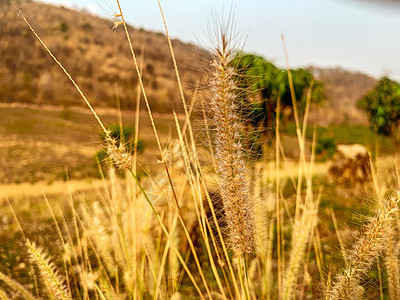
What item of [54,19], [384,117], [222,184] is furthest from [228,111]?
[54,19]

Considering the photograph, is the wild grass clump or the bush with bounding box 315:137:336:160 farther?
the bush with bounding box 315:137:336:160

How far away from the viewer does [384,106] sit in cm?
813

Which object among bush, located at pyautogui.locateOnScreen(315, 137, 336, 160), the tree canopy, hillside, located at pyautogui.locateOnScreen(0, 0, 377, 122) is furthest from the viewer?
hillside, located at pyautogui.locateOnScreen(0, 0, 377, 122)

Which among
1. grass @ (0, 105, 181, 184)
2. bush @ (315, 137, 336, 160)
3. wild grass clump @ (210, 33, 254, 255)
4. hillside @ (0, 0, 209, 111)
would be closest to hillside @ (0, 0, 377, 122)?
hillside @ (0, 0, 209, 111)

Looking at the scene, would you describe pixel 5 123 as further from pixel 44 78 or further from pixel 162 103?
pixel 162 103

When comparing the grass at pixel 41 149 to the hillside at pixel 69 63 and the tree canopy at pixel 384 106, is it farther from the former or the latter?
the tree canopy at pixel 384 106

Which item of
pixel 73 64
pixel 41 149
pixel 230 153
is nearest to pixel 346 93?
pixel 73 64

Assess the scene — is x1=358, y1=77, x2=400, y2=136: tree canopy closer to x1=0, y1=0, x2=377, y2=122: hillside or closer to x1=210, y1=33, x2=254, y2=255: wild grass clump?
x1=0, y1=0, x2=377, y2=122: hillside

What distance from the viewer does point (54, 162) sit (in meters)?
7.41

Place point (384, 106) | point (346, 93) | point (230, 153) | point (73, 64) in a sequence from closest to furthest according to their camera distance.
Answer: point (230, 153) → point (384, 106) → point (73, 64) → point (346, 93)

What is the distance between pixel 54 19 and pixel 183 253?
21227 millimetres

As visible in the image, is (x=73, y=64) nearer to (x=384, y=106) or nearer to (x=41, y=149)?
(x=41, y=149)

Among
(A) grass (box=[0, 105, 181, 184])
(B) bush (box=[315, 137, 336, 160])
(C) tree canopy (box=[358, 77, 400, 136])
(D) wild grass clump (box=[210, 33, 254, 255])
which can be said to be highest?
(C) tree canopy (box=[358, 77, 400, 136])

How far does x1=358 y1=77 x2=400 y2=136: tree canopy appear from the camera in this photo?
316 inches
